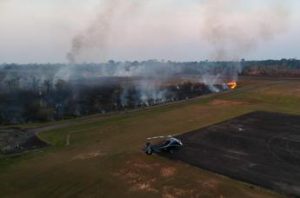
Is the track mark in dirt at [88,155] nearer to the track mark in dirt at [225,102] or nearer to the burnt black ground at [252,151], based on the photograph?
the burnt black ground at [252,151]

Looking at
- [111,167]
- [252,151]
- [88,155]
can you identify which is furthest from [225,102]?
[111,167]

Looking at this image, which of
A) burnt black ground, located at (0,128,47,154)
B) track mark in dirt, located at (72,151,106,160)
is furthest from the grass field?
burnt black ground, located at (0,128,47,154)

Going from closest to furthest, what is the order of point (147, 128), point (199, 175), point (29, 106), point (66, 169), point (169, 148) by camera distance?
point (199, 175) → point (66, 169) → point (169, 148) → point (147, 128) → point (29, 106)

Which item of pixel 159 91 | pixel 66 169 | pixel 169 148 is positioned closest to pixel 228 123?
pixel 169 148

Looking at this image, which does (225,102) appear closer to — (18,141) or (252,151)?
(252,151)

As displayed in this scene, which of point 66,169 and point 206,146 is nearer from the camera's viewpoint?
point 66,169

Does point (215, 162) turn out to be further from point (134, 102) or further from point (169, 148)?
point (134, 102)
